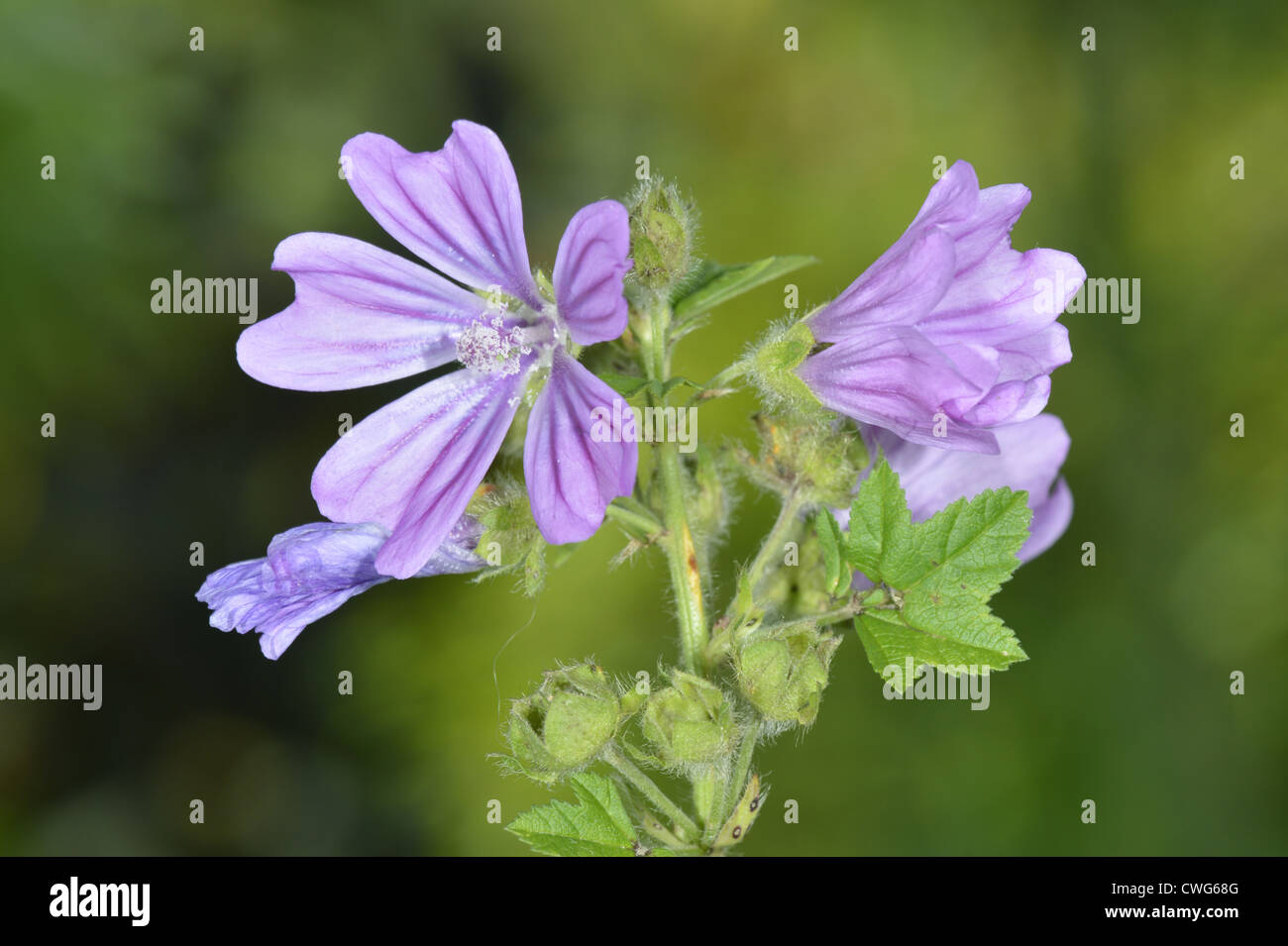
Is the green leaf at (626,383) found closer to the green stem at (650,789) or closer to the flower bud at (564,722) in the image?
the flower bud at (564,722)

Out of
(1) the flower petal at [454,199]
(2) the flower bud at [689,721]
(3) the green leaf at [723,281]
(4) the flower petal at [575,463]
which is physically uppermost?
(1) the flower petal at [454,199]

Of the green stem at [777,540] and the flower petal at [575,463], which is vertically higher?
the flower petal at [575,463]

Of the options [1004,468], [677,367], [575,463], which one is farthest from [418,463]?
[677,367]

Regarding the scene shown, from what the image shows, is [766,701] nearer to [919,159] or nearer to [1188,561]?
[1188,561]

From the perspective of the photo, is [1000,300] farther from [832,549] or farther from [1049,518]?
[1049,518]

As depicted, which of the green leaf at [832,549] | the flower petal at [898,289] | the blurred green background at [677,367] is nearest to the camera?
the flower petal at [898,289]

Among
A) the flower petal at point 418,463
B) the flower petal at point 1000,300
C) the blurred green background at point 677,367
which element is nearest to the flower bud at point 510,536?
the flower petal at point 418,463

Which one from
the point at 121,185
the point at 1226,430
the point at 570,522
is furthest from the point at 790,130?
the point at 570,522

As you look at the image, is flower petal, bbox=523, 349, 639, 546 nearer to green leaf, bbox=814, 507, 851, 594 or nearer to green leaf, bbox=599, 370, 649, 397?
green leaf, bbox=599, 370, 649, 397
